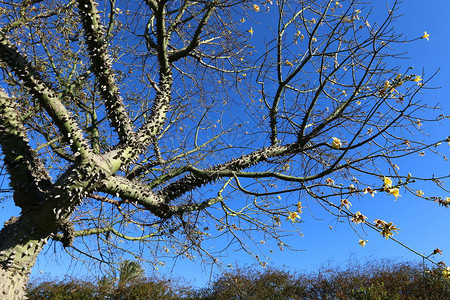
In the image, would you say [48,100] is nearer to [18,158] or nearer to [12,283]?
[18,158]

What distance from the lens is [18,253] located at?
3.07 metres

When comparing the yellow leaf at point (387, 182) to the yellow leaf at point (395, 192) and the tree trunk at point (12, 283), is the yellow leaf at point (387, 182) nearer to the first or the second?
the yellow leaf at point (395, 192)

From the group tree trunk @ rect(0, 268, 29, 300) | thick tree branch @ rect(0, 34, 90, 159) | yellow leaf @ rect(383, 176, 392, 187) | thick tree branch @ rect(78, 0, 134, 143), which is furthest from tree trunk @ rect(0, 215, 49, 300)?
yellow leaf @ rect(383, 176, 392, 187)

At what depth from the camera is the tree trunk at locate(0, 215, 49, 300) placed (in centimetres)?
296

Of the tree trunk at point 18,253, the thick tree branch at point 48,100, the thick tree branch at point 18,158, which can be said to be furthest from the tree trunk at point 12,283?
the thick tree branch at point 48,100

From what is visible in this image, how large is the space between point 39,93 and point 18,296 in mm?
1893

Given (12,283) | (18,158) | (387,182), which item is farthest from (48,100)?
(387,182)

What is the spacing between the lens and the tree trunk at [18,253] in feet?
9.71

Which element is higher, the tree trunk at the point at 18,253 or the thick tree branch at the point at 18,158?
the thick tree branch at the point at 18,158

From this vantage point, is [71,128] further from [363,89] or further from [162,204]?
[363,89]

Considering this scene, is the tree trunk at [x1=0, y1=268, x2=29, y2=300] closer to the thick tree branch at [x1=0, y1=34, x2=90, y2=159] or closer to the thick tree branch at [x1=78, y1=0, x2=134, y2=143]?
the thick tree branch at [x1=0, y1=34, x2=90, y2=159]

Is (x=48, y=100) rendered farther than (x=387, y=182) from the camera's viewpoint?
Yes

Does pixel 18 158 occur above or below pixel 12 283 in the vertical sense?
above

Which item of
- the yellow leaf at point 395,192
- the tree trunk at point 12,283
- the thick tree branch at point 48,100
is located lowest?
the tree trunk at point 12,283
